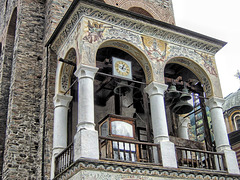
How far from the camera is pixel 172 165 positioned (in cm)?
961

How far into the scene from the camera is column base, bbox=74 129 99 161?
8523 mm

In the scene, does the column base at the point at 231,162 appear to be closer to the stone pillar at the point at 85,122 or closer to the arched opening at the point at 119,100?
the arched opening at the point at 119,100

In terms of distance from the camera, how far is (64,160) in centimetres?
961

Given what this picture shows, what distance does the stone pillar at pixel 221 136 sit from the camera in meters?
10.5

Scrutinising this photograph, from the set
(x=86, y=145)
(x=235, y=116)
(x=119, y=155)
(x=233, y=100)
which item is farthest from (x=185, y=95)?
(x=233, y=100)

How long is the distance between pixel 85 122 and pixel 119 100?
3939 millimetres

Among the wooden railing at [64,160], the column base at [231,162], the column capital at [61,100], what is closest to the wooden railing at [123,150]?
the wooden railing at [64,160]

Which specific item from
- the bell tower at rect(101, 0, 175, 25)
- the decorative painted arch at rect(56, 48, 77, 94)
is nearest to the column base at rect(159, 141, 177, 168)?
the decorative painted arch at rect(56, 48, 77, 94)

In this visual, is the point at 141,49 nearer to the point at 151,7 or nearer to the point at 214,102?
the point at 214,102

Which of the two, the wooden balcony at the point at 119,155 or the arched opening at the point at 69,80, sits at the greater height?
the arched opening at the point at 69,80

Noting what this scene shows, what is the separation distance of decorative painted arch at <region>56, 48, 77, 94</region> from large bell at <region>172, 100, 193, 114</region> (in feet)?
12.0

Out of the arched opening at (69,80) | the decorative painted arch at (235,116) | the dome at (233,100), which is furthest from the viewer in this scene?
the dome at (233,100)

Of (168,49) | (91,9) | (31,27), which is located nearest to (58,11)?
(31,27)

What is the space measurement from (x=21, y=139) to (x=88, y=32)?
13.3ft
